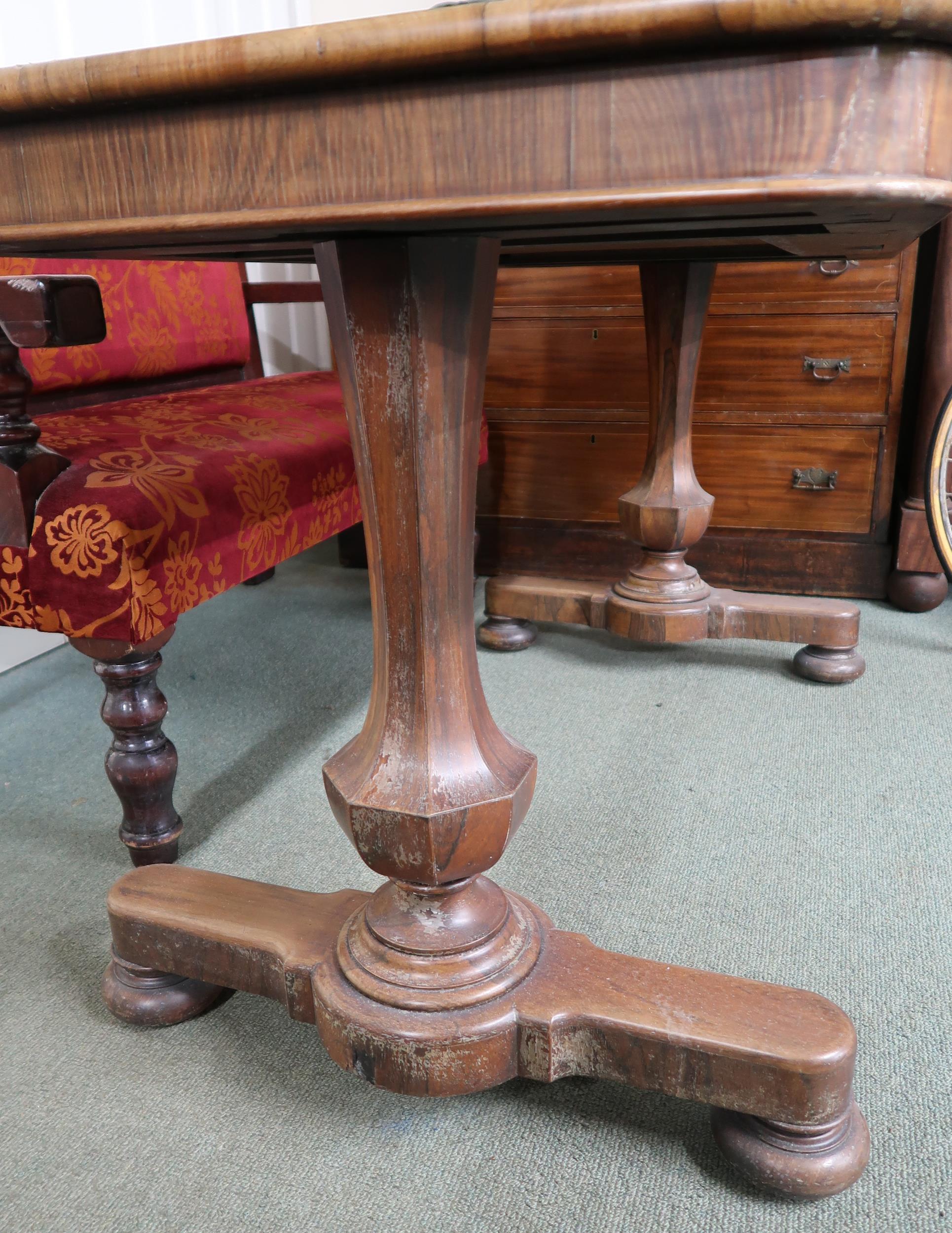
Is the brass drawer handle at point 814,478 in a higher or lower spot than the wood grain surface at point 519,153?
lower

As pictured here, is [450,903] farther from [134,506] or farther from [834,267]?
[834,267]

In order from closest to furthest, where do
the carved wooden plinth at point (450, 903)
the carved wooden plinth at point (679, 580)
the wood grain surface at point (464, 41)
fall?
the wood grain surface at point (464, 41), the carved wooden plinth at point (450, 903), the carved wooden plinth at point (679, 580)

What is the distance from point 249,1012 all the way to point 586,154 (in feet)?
2.56

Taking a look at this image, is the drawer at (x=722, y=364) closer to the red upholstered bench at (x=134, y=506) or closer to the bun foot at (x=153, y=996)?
the red upholstered bench at (x=134, y=506)

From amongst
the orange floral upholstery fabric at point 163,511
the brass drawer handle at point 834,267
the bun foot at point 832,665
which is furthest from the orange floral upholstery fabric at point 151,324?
the bun foot at point 832,665

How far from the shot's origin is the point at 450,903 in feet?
2.44

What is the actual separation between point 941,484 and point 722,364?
0.47m

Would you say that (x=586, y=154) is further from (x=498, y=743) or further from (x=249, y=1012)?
(x=249, y=1012)

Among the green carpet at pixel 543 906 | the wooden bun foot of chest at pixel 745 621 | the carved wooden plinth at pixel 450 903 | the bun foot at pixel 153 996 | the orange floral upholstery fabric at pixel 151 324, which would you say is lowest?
the green carpet at pixel 543 906

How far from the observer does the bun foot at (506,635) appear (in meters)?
1.76

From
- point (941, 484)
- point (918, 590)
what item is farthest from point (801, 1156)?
point (918, 590)

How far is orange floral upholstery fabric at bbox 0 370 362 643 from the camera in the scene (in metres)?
0.88

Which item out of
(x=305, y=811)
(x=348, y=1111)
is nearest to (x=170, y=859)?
(x=305, y=811)

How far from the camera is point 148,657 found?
99cm
